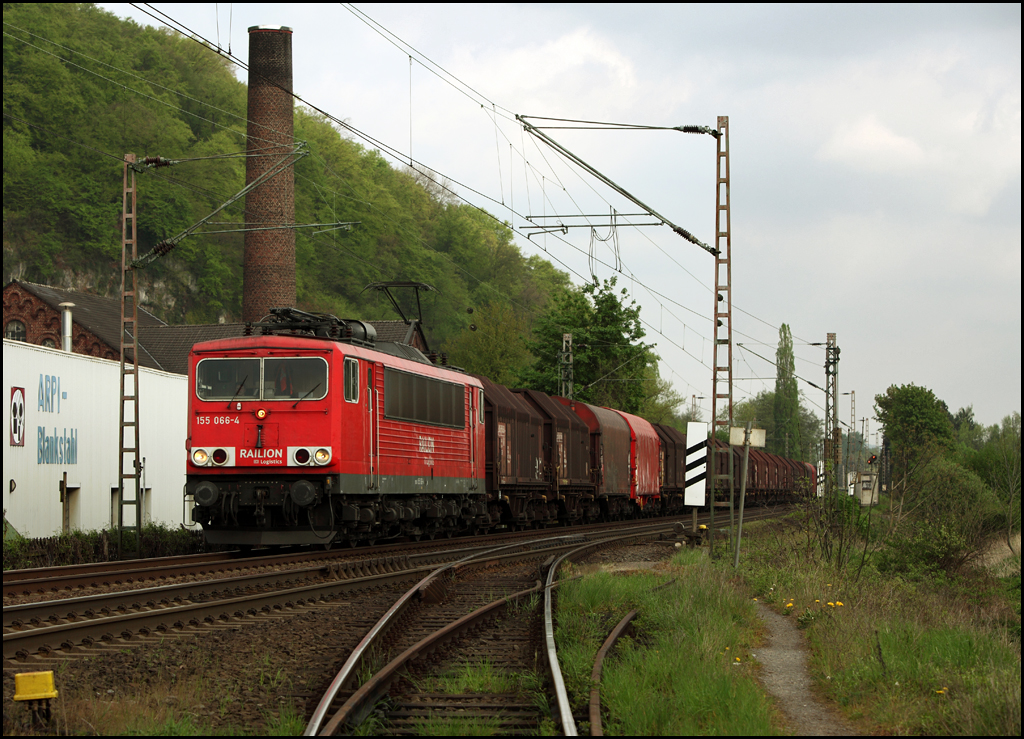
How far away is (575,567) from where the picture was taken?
631 inches

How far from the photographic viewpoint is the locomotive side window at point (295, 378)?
54.7 ft

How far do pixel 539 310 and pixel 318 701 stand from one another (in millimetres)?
93527

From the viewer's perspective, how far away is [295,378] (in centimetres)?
1686

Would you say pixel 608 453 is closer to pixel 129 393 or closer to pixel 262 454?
pixel 129 393

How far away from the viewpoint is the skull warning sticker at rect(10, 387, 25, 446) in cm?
2130

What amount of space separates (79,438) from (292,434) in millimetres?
9461

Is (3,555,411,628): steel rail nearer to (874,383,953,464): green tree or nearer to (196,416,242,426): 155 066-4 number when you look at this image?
(196,416,242,426): 155 066-4 number

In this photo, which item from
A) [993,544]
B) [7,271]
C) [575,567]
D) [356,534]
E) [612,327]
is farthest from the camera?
[7,271]

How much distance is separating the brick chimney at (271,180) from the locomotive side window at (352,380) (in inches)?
1305

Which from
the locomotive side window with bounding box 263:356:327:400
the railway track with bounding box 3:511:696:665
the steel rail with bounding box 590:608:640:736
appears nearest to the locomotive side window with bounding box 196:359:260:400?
the locomotive side window with bounding box 263:356:327:400

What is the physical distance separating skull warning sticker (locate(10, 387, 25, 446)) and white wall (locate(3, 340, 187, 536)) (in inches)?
1.9

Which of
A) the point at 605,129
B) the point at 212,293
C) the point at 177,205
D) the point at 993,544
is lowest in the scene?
the point at 993,544

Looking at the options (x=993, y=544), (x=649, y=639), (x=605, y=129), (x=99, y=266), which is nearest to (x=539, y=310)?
(x=99, y=266)

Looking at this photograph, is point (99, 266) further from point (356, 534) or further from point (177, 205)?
point (356, 534)
